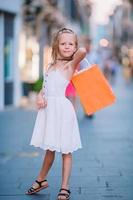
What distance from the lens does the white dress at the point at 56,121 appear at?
6.43 m

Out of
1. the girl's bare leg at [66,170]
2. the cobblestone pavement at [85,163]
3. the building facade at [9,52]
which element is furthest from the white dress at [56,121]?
the building facade at [9,52]

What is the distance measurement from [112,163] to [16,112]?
29.9 ft

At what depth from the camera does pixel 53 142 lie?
253 inches

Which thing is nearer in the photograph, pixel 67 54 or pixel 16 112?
pixel 67 54

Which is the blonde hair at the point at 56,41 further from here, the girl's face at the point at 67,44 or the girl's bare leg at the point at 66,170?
the girl's bare leg at the point at 66,170

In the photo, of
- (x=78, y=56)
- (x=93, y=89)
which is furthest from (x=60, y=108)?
(x=78, y=56)

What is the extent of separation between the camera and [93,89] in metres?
6.63

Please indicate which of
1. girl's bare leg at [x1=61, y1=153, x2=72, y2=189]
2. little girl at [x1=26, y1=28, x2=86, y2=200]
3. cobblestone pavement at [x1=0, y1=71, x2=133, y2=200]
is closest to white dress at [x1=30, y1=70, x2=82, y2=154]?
little girl at [x1=26, y1=28, x2=86, y2=200]

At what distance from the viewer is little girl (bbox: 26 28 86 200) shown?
643 centimetres

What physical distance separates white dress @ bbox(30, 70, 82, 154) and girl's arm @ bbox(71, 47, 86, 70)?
0.53 feet

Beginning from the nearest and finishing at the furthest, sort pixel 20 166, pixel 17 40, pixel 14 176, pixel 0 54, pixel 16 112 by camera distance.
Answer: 1. pixel 14 176
2. pixel 20 166
3. pixel 16 112
4. pixel 0 54
5. pixel 17 40

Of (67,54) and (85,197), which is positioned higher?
(67,54)

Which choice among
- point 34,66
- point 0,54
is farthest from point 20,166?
point 34,66

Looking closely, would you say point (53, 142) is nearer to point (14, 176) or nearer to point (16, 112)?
point (14, 176)
